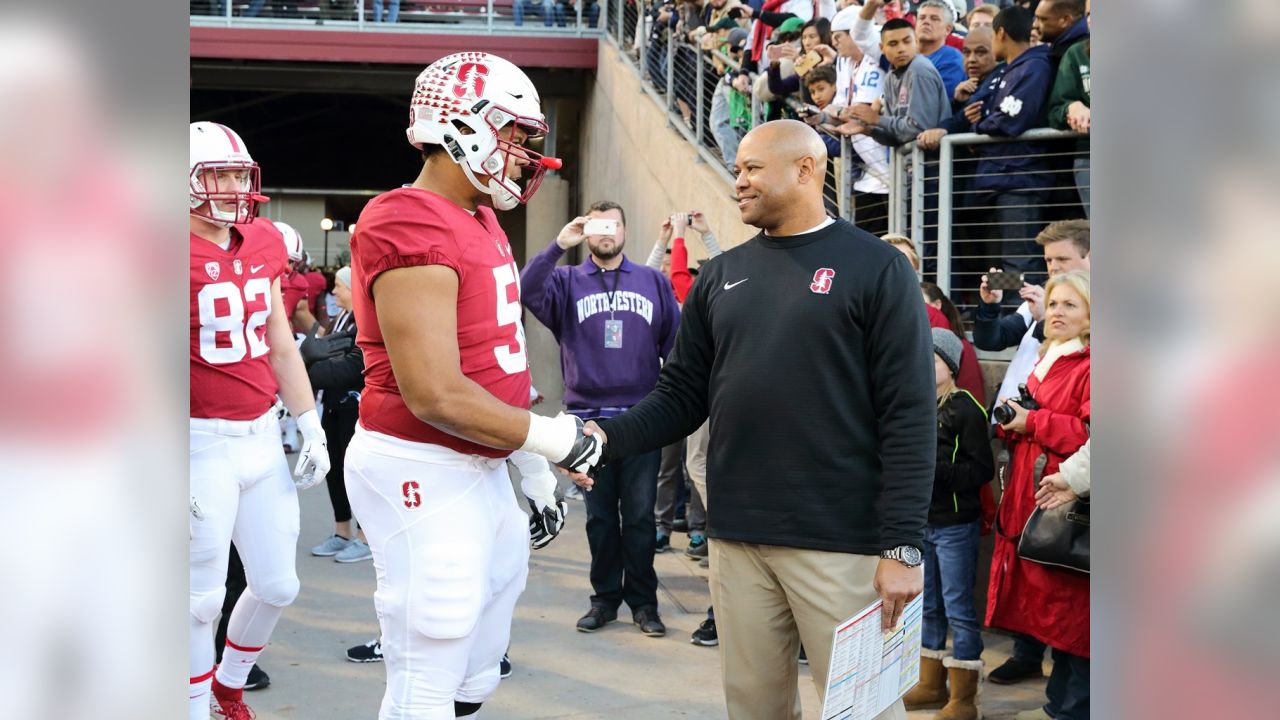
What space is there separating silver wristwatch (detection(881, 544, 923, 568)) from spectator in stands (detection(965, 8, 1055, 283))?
12.0ft

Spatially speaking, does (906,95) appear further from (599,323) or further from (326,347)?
(326,347)

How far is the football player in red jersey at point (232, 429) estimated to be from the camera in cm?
457

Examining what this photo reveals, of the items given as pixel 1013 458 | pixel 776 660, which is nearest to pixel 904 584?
pixel 776 660

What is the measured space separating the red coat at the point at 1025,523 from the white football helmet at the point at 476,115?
255 centimetres

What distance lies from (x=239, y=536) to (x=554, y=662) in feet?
6.58

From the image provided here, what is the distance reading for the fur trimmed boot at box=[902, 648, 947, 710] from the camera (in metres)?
5.46

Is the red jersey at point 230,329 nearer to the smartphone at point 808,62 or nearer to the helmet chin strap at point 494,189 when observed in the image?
the helmet chin strap at point 494,189

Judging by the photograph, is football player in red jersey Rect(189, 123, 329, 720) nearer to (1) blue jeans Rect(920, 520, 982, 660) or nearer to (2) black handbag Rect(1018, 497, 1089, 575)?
(1) blue jeans Rect(920, 520, 982, 660)

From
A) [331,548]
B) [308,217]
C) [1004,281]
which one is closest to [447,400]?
[1004,281]

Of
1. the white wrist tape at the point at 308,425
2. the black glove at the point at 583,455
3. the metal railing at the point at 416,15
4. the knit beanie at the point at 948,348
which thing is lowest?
the white wrist tape at the point at 308,425

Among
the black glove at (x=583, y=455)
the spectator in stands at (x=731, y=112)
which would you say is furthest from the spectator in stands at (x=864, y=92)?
the black glove at (x=583, y=455)
